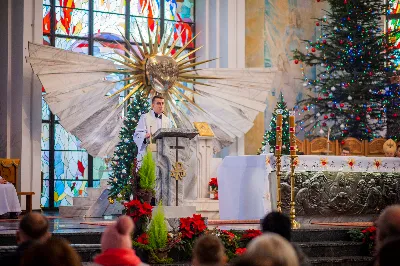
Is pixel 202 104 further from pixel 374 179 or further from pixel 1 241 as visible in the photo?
pixel 1 241

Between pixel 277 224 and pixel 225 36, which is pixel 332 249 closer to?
pixel 277 224

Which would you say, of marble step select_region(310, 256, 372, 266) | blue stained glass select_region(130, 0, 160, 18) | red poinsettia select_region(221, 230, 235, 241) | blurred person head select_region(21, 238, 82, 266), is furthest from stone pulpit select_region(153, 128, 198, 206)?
blue stained glass select_region(130, 0, 160, 18)

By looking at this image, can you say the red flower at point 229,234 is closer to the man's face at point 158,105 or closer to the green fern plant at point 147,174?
the green fern plant at point 147,174

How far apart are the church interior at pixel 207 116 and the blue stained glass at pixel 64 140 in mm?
34

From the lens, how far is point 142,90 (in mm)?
16500

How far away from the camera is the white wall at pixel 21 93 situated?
16062 millimetres

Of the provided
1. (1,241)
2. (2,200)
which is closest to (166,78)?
(2,200)

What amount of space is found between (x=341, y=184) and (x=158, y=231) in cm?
510

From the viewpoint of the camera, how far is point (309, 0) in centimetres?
1977

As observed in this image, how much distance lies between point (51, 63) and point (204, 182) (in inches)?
158

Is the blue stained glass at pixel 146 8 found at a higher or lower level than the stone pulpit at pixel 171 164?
higher

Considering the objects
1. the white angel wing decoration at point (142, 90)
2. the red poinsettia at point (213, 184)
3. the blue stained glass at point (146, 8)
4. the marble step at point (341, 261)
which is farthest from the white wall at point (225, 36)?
the marble step at point (341, 261)

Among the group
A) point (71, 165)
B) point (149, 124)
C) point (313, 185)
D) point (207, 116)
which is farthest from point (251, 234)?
point (71, 165)

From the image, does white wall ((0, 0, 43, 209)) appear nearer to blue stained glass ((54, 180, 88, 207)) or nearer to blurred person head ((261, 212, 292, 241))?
blue stained glass ((54, 180, 88, 207))
